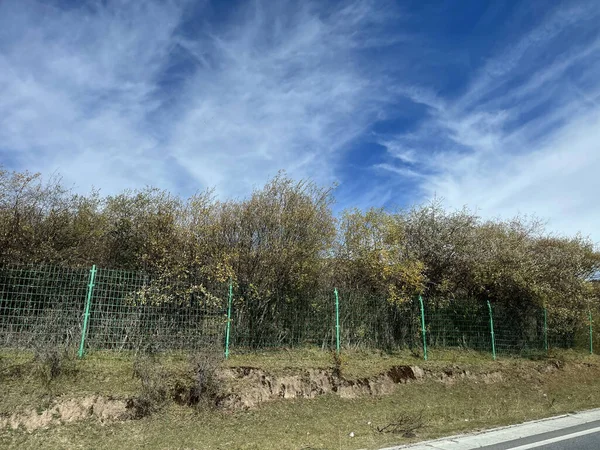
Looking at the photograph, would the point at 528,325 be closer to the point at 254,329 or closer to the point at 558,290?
the point at 558,290

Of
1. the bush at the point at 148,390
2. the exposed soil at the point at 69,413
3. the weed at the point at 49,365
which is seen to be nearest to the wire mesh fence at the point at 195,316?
the weed at the point at 49,365

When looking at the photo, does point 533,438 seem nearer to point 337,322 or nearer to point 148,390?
point 337,322

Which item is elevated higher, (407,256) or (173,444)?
(407,256)

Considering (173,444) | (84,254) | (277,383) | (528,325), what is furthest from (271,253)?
(528,325)

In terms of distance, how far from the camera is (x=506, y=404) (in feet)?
36.0

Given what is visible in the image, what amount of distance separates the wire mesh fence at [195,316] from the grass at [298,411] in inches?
19.1

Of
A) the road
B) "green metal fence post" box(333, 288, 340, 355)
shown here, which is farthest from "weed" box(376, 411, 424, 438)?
"green metal fence post" box(333, 288, 340, 355)

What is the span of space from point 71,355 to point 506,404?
1024cm

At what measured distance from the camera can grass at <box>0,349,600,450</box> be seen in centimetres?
688

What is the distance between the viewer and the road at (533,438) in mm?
6758

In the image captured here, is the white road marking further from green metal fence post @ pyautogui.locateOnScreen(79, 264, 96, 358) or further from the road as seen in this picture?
green metal fence post @ pyautogui.locateOnScreen(79, 264, 96, 358)

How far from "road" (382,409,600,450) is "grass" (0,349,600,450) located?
0.45 m

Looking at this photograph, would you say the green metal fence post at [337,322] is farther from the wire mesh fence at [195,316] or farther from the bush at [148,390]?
the bush at [148,390]

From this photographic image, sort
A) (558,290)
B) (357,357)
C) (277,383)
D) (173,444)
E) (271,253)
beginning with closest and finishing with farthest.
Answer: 1. (173,444)
2. (277,383)
3. (271,253)
4. (357,357)
5. (558,290)
